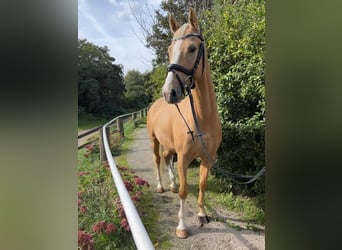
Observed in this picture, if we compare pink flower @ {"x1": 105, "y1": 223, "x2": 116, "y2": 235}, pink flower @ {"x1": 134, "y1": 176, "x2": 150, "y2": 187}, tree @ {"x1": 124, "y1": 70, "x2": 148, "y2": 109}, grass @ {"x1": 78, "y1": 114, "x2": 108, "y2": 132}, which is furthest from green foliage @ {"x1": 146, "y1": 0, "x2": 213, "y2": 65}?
pink flower @ {"x1": 105, "y1": 223, "x2": 116, "y2": 235}

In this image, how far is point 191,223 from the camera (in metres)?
1.29

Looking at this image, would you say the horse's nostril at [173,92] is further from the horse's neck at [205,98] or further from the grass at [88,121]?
the grass at [88,121]

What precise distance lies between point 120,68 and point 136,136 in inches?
20.1

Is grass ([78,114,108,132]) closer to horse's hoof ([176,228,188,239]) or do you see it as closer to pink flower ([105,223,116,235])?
pink flower ([105,223,116,235])

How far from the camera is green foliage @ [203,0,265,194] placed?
49.8 inches

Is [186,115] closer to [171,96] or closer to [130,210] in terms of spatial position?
[171,96]

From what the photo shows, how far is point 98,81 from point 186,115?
1.54 ft

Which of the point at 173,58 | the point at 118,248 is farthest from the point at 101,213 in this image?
the point at 173,58

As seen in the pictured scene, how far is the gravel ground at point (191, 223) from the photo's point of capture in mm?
1161

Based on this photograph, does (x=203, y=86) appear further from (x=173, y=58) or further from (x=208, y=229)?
(x=208, y=229)

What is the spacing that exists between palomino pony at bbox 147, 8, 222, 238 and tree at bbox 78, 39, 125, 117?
0.24 m

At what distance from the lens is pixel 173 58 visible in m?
1.03

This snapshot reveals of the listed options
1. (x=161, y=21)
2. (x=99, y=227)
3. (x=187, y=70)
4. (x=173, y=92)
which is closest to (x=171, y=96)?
(x=173, y=92)

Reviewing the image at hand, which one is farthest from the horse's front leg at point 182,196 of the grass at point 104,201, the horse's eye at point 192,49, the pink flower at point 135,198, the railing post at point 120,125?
the horse's eye at point 192,49
